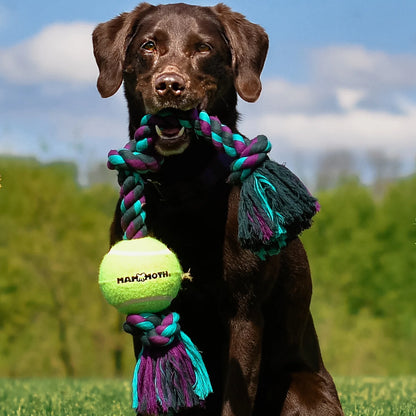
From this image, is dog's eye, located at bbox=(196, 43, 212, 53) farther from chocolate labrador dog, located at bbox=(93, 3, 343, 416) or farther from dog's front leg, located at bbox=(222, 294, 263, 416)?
dog's front leg, located at bbox=(222, 294, 263, 416)

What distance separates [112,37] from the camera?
4195 millimetres

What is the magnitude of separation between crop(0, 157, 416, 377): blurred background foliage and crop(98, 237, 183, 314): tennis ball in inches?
812

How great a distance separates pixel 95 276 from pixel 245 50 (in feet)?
77.9

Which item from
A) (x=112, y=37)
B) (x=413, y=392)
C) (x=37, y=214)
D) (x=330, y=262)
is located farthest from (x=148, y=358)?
(x=330, y=262)

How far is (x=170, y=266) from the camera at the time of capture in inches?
130

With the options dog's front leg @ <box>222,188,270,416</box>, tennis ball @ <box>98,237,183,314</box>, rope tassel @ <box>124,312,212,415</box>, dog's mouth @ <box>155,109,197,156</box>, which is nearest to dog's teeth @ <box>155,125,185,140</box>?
dog's mouth @ <box>155,109,197,156</box>

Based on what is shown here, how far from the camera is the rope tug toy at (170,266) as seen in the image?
3270mm

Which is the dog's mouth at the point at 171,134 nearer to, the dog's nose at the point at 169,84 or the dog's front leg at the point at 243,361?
the dog's nose at the point at 169,84

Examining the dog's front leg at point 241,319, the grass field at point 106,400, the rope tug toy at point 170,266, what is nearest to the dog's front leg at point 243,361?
the dog's front leg at point 241,319

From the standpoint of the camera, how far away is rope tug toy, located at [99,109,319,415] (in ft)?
10.7

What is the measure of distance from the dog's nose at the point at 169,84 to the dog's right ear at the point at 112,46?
1.87 feet

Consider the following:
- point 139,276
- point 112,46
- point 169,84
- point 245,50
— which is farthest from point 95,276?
point 139,276

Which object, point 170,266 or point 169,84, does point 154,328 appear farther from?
point 169,84

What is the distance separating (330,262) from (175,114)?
30.3 meters
